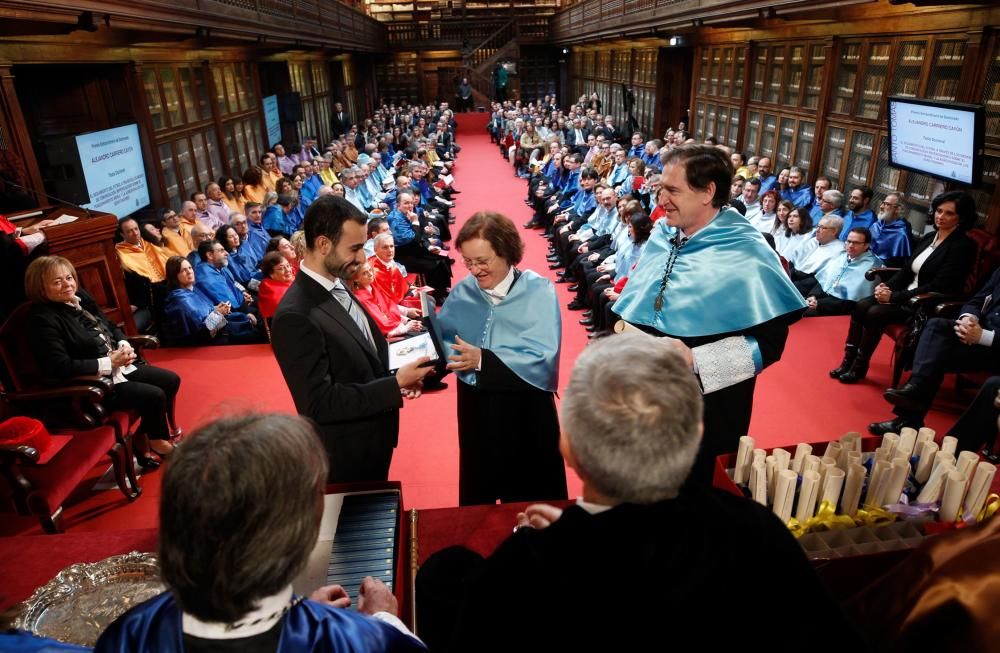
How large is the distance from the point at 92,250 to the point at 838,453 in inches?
203

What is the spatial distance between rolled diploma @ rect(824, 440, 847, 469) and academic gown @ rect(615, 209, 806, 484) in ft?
1.19

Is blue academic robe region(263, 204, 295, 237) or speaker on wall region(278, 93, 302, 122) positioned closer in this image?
blue academic robe region(263, 204, 295, 237)

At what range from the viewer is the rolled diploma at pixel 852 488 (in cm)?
199

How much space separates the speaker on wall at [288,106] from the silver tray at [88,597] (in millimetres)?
13727

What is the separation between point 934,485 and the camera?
2037mm

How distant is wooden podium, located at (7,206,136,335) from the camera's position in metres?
4.46

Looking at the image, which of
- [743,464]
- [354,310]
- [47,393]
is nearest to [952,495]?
[743,464]

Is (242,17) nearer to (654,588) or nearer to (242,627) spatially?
(242,627)

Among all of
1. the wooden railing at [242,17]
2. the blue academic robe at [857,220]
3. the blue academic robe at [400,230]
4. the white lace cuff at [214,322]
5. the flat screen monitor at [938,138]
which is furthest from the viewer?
the blue academic robe at [400,230]

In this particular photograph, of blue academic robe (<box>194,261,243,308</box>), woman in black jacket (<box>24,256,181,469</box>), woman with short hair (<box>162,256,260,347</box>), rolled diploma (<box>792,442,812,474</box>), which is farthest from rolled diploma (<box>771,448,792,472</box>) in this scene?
blue academic robe (<box>194,261,243,308</box>)

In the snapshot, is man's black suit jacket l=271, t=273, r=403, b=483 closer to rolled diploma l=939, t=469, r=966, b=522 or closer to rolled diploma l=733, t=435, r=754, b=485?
rolled diploma l=733, t=435, r=754, b=485

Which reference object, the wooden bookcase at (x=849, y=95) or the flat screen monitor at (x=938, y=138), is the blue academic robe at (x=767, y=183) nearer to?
the wooden bookcase at (x=849, y=95)

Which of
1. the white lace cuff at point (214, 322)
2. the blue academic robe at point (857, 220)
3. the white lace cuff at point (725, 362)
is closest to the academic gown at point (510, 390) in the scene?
the white lace cuff at point (725, 362)

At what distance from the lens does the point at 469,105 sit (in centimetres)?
2538
